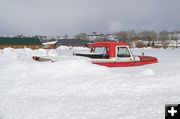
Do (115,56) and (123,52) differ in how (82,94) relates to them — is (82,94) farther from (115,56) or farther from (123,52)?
(123,52)

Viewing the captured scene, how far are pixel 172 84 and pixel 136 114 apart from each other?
3.45m

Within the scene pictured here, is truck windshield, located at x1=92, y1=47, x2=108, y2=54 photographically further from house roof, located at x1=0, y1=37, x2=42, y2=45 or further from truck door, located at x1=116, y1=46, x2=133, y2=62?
house roof, located at x1=0, y1=37, x2=42, y2=45

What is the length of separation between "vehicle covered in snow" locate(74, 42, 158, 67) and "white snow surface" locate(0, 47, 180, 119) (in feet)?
6.83

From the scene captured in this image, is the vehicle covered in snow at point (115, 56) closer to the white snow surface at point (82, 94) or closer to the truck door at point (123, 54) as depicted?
the truck door at point (123, 54)

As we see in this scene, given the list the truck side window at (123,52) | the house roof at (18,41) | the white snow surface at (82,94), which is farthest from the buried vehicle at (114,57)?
the house roof at (18,41)

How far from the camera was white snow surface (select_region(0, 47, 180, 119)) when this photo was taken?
7.51m

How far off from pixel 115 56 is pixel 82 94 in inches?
280

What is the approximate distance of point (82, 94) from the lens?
9719 millimetres

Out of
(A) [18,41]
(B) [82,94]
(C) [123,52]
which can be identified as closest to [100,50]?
(C) [123,52]

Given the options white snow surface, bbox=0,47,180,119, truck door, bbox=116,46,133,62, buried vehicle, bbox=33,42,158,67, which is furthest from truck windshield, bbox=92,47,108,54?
white snow surface, bbox=0,47,180,119

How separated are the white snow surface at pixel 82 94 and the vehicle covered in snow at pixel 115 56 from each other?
2.08 m

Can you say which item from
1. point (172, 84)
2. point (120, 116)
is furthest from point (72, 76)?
point (120, 116)

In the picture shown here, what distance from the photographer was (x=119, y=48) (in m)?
16.9

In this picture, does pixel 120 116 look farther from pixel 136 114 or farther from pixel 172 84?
pixel 172 84
